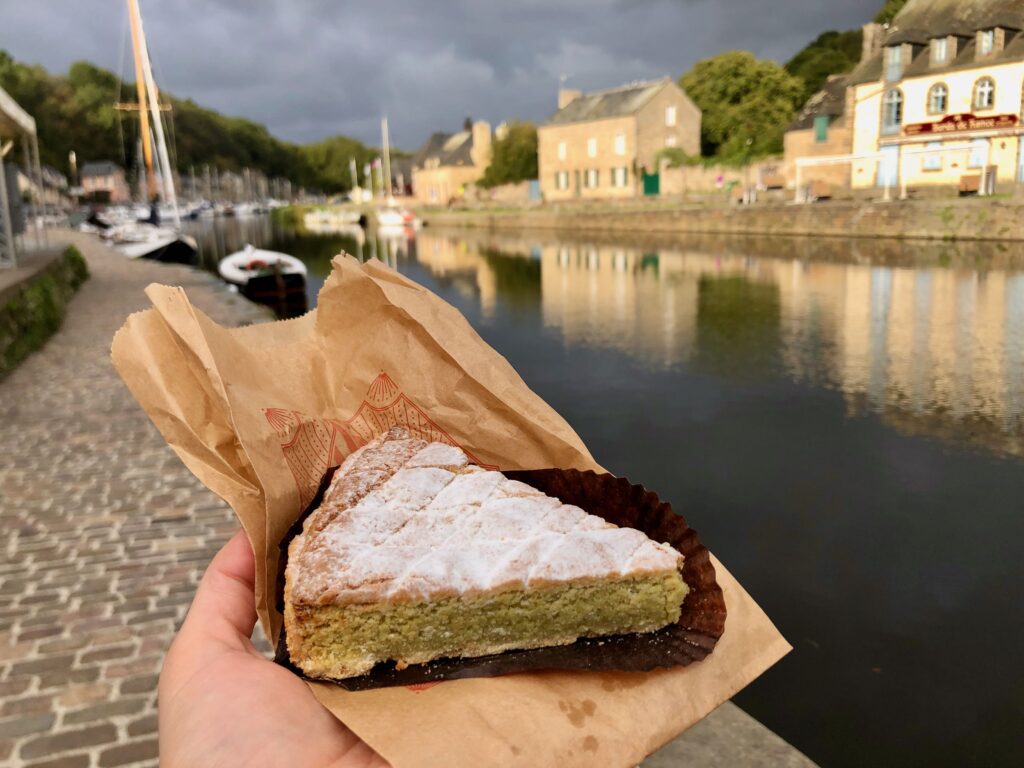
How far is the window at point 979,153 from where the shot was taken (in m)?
38.8

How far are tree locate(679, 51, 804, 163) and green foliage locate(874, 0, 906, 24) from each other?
7085 millimetres

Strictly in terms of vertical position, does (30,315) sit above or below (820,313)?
above

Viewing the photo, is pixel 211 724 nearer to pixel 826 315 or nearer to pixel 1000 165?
pixel 826 315

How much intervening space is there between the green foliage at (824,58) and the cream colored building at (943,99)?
75.0 feet

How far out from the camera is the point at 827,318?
783 inches

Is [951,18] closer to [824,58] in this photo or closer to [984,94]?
[984,94]

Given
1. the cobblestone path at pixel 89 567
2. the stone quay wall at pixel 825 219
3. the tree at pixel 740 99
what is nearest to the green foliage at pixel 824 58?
the tree at pixel 740 99

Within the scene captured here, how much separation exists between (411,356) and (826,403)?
11487mm

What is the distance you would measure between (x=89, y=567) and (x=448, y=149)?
328 ft

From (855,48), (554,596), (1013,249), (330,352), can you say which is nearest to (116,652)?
(330,352)

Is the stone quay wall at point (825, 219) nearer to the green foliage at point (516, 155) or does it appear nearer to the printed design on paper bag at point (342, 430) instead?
the green foliage at point (516, 155)

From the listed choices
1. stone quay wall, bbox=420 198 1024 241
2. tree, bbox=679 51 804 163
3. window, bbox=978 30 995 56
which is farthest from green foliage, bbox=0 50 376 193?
window, bbox=978 30 995 56

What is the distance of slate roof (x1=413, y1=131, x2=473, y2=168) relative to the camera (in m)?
94.3

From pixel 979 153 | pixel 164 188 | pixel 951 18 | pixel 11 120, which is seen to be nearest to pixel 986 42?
pixel 951 18
